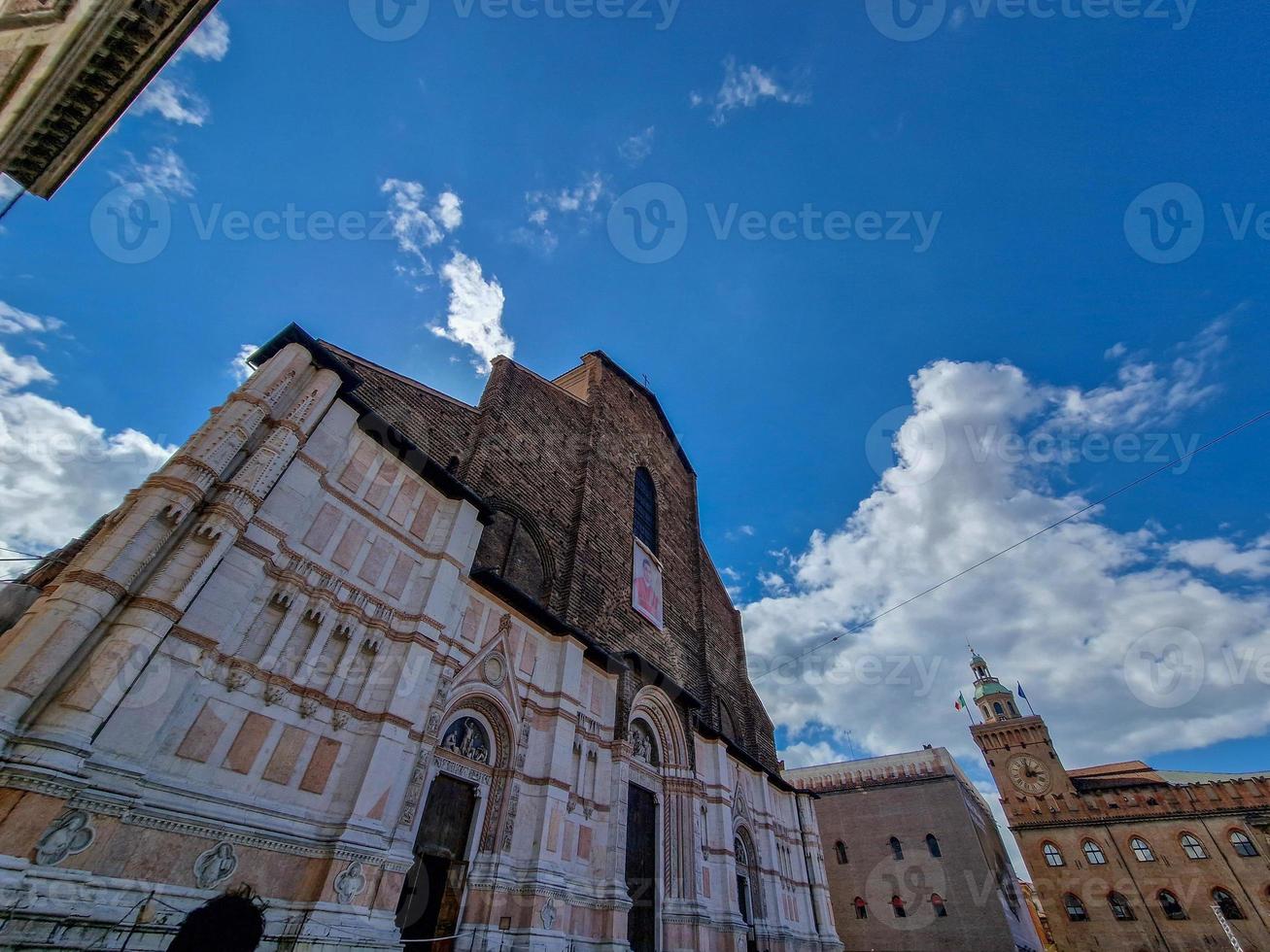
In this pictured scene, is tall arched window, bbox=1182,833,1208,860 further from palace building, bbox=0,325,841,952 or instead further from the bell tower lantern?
palace building, bbox=0,325,841,952

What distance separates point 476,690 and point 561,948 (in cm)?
445

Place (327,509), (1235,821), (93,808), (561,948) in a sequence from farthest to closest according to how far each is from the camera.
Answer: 1. (1235,821)
2. (561,948)
3. (327,509)
4. (93,808)

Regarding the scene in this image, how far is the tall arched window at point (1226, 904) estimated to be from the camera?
33.4 m

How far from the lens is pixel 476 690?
10148mm

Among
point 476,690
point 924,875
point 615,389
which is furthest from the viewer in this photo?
point 924,875

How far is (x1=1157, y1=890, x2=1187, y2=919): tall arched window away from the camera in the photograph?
34562 millimetres

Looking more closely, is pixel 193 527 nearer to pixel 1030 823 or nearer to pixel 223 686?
pixel 223 686

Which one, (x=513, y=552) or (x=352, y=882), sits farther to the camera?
(x=513, y=552)

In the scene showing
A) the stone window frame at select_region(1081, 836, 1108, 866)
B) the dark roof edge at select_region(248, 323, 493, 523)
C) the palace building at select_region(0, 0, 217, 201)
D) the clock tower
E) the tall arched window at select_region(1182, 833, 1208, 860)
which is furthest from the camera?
the clock tower

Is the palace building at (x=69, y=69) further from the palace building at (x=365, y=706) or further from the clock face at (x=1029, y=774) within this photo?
the clock face at (x=1029, y=774)

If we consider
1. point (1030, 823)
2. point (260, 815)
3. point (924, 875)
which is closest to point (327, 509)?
point (260, 815)

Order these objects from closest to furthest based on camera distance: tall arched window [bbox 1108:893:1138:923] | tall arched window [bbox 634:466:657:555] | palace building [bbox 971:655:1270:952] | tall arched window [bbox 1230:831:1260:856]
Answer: tall arched window [bbox 634:466:657:555] → palace building [bbox 971:655:1270:952] → tall arched window [bbox 1230:831:1260:856] → tall arched window [bbox 1108:893:1138:923]

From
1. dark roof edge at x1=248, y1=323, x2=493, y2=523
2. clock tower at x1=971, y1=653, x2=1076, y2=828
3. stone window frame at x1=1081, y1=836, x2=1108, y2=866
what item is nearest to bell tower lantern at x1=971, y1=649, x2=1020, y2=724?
clock tower at x1=971, y1=653, x2=1076, y2=828

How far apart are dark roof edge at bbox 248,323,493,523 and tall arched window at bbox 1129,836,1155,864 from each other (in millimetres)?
51878
